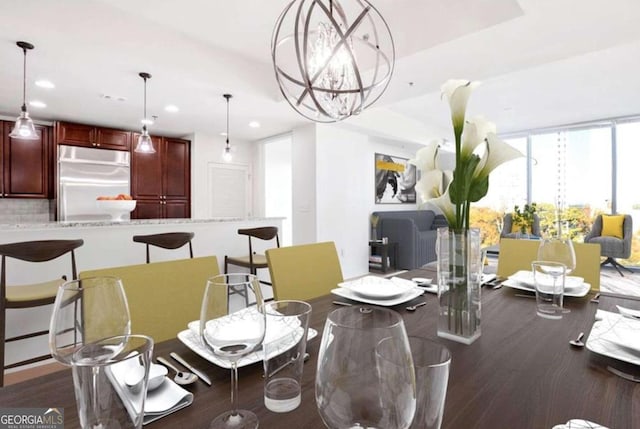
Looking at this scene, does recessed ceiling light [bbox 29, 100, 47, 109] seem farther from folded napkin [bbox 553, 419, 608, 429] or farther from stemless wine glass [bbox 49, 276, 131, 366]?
folded napkin [bbox 553, 419, 608, 429]

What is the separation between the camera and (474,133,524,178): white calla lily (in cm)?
81

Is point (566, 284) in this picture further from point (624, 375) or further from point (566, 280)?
point (624, 375)

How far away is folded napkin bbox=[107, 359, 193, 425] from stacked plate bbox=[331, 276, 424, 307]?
712mm

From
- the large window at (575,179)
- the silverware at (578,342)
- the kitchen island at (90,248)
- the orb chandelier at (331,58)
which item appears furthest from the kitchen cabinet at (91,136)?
the large window at (575,179)

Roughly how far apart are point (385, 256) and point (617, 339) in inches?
177

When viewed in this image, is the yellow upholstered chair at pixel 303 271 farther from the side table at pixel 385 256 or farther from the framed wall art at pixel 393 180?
the framed wall art at pixel 393 180

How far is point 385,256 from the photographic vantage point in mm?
5234

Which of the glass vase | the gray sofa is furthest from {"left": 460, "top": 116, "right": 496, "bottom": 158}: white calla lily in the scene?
the gray sofa

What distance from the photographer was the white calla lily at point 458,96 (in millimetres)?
839

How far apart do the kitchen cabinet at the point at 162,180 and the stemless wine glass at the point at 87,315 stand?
15.4ft

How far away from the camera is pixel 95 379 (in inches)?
17.1

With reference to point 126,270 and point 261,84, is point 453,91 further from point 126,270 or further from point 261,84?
point 261,84

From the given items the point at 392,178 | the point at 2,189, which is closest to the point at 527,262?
the point at 392,178

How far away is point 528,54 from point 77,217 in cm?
520
